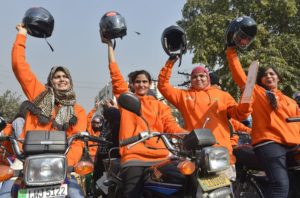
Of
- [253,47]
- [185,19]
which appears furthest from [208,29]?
[185,19]

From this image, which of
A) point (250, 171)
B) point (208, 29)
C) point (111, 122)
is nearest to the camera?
point (250, 171)

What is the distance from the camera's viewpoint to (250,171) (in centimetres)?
421

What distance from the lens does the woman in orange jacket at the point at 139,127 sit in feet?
10.9

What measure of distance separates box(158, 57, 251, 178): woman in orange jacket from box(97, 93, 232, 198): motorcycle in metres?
1.04

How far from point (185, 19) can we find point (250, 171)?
1435cm

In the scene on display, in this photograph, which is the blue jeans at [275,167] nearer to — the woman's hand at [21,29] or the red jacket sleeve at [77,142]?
the red jacket sleeve at [77,142]

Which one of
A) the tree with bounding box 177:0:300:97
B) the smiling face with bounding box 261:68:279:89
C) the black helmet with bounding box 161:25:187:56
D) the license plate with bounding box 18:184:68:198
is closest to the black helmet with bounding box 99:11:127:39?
the black helmet with bounding box 161:25:187:56

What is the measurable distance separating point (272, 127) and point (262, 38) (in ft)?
36.7

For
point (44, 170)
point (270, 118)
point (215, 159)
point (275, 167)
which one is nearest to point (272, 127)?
point (270, 118)

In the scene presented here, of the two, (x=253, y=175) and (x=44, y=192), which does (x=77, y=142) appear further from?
(x=253, y=175)

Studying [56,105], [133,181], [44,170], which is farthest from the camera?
[56,105]

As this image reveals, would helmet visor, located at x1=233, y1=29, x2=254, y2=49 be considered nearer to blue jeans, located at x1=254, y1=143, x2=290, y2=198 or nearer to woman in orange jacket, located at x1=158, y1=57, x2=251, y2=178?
woman in orange jacket, located at x1=158, y1=57, x2=251, y2=178

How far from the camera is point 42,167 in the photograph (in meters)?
2.55

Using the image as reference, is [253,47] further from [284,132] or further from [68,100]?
[68,100]
